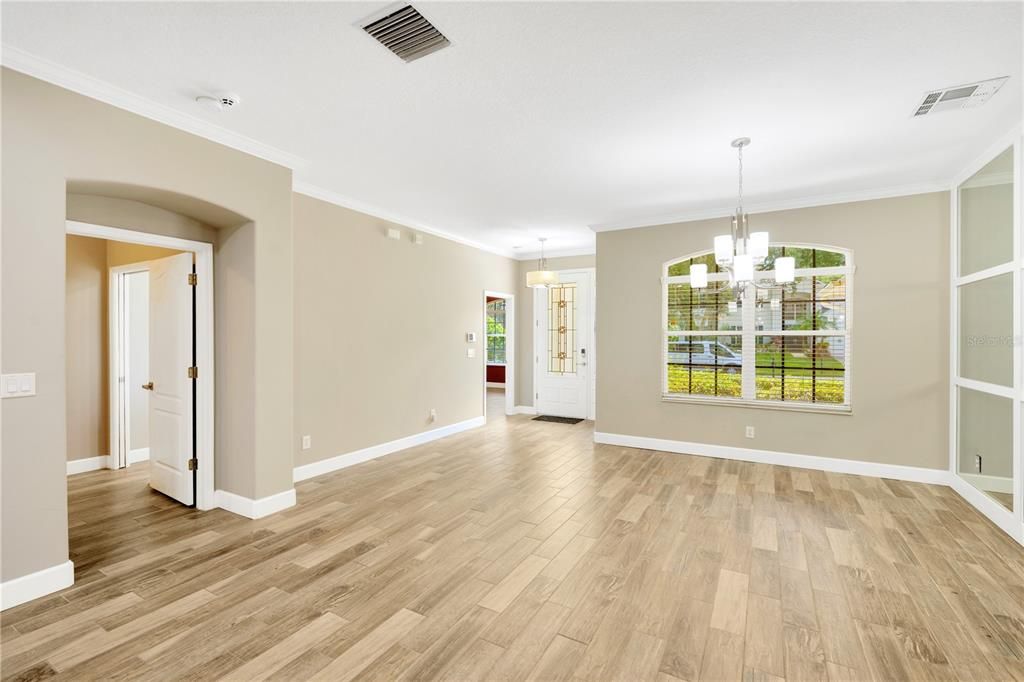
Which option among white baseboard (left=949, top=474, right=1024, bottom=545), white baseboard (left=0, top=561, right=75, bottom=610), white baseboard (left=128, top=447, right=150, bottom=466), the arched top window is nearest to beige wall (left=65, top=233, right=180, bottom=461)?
white baseboard (left=128, top=447, right=150, bottom=466)

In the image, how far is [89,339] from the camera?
15.7 feet

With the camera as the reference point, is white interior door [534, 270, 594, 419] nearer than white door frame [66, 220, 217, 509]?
No

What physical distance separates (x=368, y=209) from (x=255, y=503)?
125 inches

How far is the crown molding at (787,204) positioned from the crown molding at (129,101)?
154 inches

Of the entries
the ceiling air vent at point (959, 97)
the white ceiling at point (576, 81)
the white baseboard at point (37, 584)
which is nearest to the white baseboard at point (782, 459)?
the white ceiling at point (576, 81)

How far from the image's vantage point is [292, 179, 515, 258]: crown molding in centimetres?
450

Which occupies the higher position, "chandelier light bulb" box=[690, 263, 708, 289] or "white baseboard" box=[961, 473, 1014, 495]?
"chandelier light bulb" box=[690, 263, 708, 289]

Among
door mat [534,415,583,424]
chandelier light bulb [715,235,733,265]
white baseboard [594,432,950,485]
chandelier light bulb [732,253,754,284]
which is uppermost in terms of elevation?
chandelier light bulb [715,235,733,265]

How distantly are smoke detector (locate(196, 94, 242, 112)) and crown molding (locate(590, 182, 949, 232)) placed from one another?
4.21m

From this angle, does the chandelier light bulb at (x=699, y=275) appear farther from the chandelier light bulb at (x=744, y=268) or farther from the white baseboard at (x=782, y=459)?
the white baseboard at (x=782, y=459)

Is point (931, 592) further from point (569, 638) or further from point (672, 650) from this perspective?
point (569, 638)

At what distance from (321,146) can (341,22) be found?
159cm

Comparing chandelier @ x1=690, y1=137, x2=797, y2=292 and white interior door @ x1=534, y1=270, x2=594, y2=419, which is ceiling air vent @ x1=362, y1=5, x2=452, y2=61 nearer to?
chandelier @ x1=690, y1=137, x2=797, y2=292

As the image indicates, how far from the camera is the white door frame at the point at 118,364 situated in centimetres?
483
